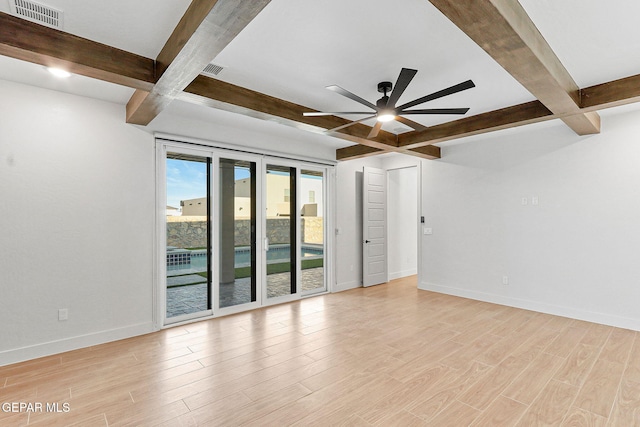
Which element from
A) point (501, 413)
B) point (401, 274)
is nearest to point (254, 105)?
point (501, 413)

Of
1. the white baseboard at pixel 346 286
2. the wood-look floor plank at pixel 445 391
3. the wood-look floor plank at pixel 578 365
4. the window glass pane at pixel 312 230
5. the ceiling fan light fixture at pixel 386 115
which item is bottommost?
the wood-look floor plank at pixel 578 365

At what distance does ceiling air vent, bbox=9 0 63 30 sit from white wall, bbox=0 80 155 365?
1.51m

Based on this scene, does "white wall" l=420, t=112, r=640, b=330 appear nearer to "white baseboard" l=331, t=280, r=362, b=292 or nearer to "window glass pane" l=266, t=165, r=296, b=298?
"white baseboard" l=331, t=280, r=362, b=292

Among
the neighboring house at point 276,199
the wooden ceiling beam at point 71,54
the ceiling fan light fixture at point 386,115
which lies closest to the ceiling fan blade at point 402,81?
the ceiling fan light fixture at point 386,115

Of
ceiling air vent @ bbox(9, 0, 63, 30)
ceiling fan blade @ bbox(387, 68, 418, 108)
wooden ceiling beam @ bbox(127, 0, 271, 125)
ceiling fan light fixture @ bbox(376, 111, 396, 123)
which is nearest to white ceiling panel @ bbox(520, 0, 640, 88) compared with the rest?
ceiling fan blade @ bbox(387, 68, 418, 108)

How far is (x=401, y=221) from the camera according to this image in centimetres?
722

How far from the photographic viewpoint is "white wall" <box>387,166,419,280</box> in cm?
697

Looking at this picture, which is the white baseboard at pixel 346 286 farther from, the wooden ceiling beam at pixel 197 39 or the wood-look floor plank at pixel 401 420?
the wooden ceiling beam at pixel 197 39

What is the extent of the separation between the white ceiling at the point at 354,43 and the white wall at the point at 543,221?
1.69 metres

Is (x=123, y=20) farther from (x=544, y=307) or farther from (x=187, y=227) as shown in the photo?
(x=544, y=307)

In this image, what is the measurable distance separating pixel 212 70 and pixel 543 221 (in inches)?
192

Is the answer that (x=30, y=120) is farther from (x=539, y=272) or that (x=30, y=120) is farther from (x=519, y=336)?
(x=539, y=272)

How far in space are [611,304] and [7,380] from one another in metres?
6.66

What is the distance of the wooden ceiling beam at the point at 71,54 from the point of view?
79.7 inches
